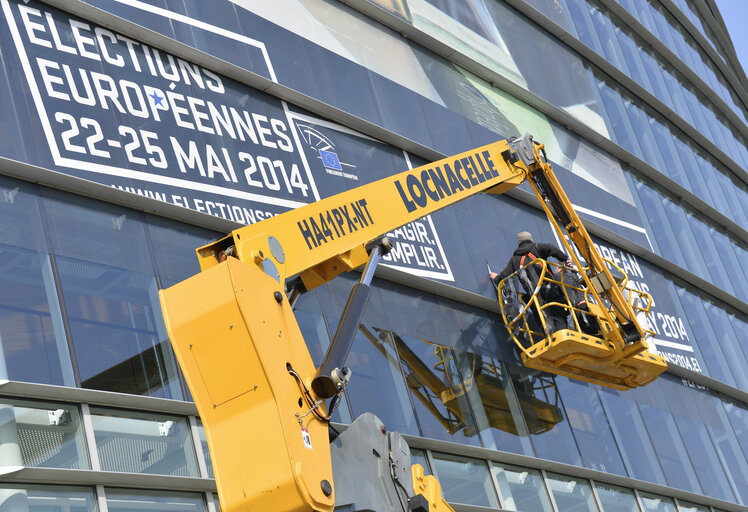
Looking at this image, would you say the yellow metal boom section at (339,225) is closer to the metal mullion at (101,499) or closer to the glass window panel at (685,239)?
the metal mullion at (101,499)

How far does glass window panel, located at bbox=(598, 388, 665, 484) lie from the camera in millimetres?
17328

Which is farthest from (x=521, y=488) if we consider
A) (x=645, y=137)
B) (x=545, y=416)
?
(x=645, y=137)

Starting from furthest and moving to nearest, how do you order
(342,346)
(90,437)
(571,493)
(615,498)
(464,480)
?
(615,498), (571,493), (464,480), (90,437), (342,346)

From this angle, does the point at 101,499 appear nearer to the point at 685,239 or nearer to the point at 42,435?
the point at 42,435

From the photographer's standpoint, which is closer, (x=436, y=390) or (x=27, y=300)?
(x=27, y=300)

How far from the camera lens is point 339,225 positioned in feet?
27.9

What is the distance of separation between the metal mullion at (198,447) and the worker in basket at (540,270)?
6195mm

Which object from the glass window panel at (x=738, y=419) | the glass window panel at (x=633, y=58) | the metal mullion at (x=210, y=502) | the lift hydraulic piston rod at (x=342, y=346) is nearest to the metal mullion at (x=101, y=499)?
the metal mullion at (x=210, y=502)

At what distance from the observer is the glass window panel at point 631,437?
1733 centimetres

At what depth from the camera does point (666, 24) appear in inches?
1246

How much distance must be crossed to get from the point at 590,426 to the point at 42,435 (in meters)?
10.3

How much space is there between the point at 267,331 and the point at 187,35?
7328mm

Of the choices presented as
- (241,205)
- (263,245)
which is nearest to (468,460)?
(241,205)

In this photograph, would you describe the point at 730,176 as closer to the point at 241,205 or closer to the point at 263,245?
the point at 241,205
